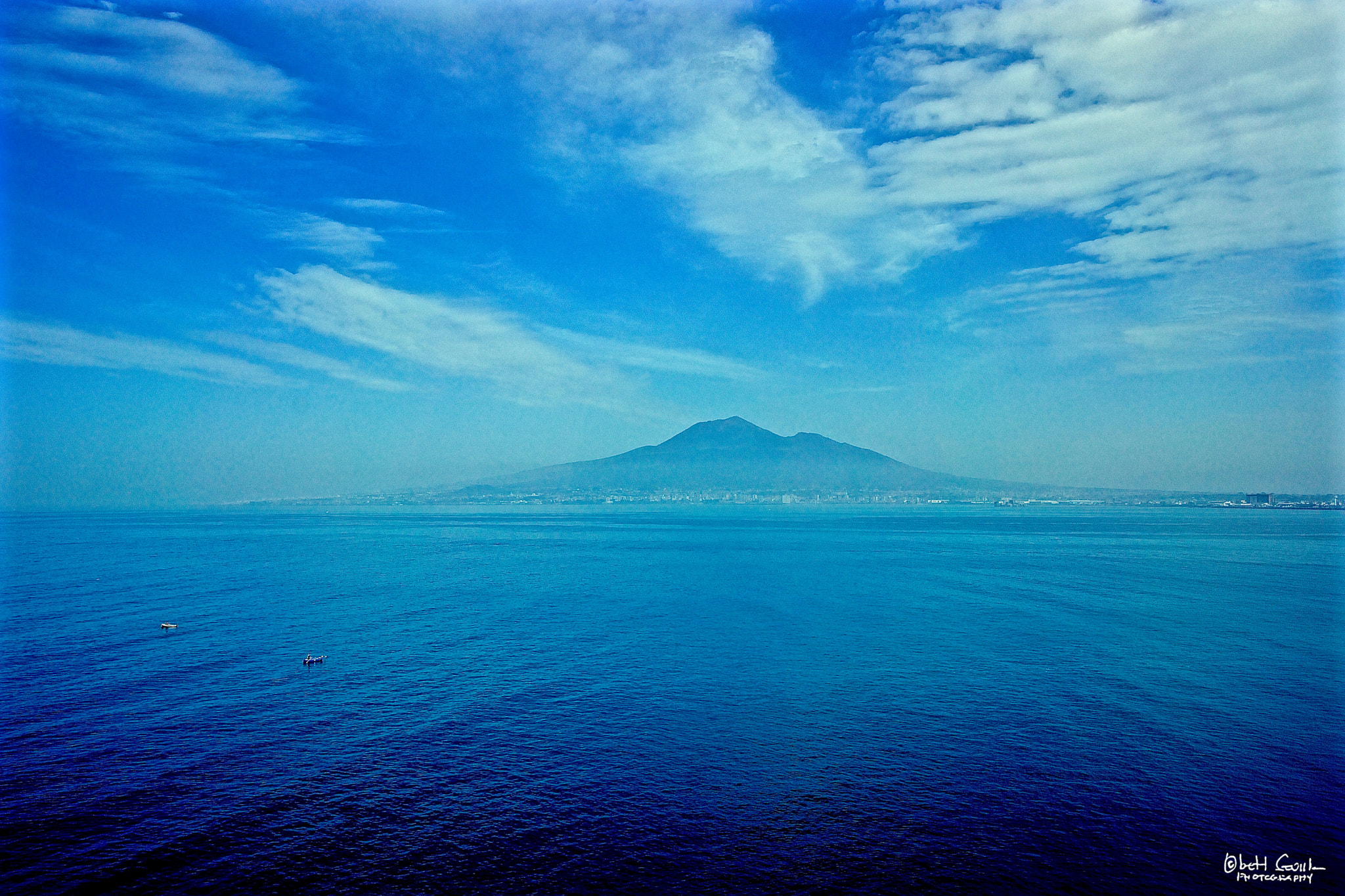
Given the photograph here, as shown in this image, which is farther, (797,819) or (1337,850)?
(797,819)

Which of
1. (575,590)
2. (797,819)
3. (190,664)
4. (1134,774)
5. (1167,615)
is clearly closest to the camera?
(797,819)

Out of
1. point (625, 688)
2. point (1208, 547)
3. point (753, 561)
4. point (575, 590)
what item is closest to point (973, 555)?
point (753, 561)

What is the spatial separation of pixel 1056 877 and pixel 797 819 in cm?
755

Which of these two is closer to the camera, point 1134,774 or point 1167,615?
point 1134,774

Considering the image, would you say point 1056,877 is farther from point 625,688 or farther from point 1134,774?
point 625,688

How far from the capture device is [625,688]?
3900cm

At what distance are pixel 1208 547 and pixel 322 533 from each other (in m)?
178

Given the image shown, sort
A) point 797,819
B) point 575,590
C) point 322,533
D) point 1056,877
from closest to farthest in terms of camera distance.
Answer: point 1056,877
point 797,819
point 575,590
point 322,533

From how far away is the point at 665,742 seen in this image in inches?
1222

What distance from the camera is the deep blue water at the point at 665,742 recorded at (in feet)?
70.9

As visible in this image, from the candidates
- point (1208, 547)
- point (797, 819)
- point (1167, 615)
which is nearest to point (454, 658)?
point (797, 819)

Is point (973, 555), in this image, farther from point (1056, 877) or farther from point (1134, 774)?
point (1056, 877)

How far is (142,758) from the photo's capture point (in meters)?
28.4

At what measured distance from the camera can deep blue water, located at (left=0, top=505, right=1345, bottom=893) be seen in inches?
851
